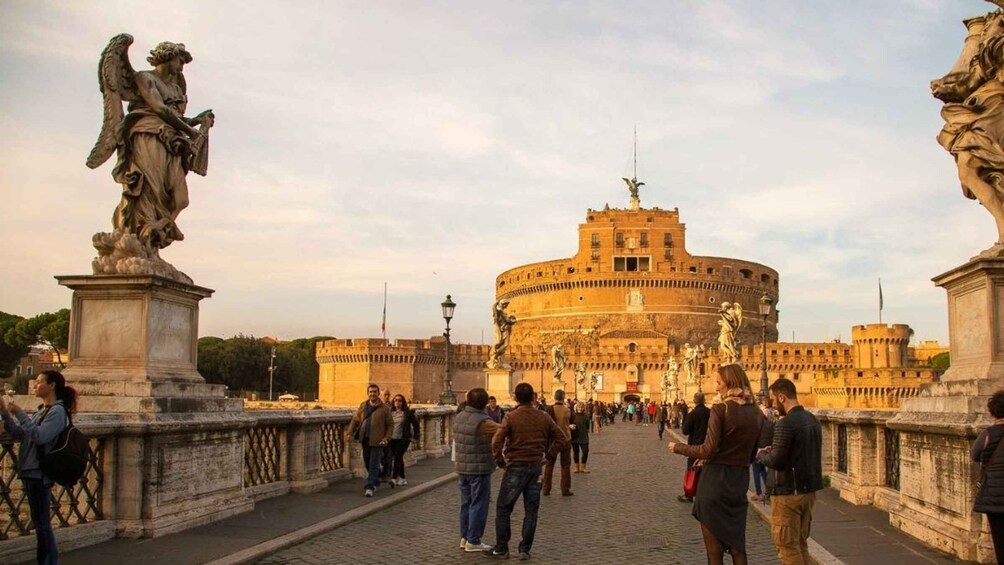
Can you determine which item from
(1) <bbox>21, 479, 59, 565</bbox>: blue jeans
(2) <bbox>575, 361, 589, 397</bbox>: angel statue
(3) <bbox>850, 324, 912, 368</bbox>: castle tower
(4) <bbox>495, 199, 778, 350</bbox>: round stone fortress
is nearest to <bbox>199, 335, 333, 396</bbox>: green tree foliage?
(4) <bbox>495, 199, 778, 350</bbox>: round stone fortress

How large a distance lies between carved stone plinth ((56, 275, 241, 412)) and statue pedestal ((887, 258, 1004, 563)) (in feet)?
20.4

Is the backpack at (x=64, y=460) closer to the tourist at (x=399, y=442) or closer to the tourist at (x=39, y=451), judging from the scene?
the tourist at (x=39, y=451)

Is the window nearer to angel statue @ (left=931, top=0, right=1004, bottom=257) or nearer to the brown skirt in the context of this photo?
angel statue @ (left=931, top=0, right=1004, bottom=257)

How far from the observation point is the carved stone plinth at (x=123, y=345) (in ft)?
25.6

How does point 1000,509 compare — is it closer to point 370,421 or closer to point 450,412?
point 370,421

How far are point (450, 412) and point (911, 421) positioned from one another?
→ 15195 mm

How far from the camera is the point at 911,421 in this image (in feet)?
25.8

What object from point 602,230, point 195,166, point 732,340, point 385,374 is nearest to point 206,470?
point 195,166

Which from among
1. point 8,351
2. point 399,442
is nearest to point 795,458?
point 399,442

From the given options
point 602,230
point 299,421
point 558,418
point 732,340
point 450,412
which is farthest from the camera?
point 602,230

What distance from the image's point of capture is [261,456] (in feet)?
36.2

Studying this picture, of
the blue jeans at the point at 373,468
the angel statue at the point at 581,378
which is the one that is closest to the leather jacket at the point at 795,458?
the blue jeans at the point at 373,468

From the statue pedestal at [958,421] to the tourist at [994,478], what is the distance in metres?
0.91

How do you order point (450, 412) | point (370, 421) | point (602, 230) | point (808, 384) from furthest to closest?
point (602, 230) < point (808, 384) < point (450, 412) < point (370, 421)
